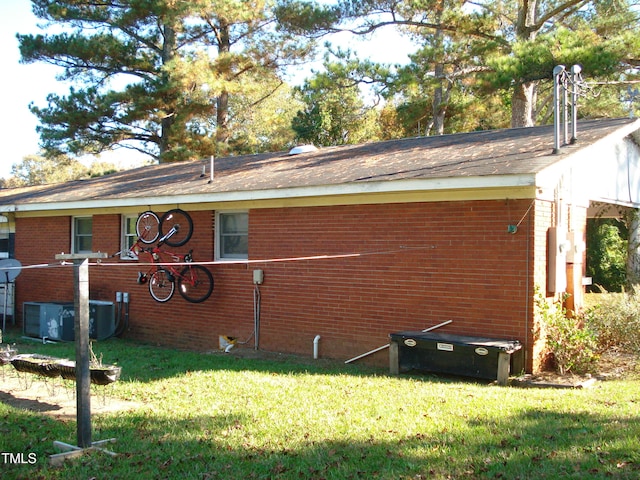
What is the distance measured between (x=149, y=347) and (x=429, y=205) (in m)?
6.57

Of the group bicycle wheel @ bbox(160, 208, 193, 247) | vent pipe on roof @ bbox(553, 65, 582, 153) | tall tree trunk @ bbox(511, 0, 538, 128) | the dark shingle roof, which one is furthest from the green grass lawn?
tall tree trunk @ bbox(511, 0, 538, 128)

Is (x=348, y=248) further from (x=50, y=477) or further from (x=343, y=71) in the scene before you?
(x=343, y=71)

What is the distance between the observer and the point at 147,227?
14.3 meters

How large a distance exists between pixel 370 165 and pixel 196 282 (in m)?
4.15

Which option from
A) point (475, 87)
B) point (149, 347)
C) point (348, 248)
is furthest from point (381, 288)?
point (475, 87)

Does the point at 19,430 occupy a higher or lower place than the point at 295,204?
lower

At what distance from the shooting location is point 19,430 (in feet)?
23.1

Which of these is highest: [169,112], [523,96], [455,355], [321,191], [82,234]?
[169,112]

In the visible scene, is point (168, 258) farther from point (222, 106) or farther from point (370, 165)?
point (222, 106)

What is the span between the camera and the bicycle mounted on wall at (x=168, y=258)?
533 inches

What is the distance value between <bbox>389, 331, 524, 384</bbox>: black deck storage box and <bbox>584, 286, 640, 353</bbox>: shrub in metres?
2.24

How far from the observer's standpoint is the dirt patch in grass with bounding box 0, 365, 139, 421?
25.9 feet

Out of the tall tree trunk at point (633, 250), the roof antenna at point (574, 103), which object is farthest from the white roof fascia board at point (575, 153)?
the tall tree trunk at point (633, 250)

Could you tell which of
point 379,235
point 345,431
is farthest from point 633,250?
point 345,431
